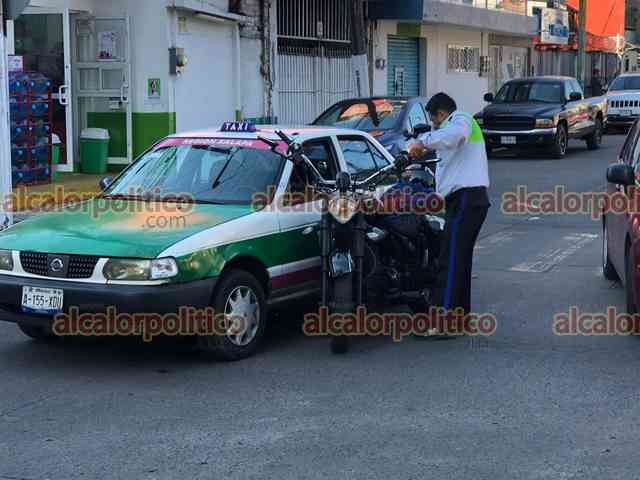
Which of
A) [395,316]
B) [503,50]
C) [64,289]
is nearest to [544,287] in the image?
[395,316]

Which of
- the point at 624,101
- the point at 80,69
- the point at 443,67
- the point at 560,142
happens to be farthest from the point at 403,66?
the point at 80,69

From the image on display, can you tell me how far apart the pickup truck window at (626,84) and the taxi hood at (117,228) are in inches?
1005

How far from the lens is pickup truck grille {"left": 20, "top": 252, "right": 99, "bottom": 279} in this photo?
658 cm

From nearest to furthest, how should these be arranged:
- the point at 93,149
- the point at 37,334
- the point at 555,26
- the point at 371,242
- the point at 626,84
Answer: the point at 37,334, the point at 371,242, the point at 93,149, the point at 626,84, the point at 555,26

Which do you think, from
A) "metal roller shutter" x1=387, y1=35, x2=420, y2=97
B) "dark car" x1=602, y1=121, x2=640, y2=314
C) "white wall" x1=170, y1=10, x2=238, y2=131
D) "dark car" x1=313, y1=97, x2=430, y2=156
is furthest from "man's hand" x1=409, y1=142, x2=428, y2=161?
"metal roller shutter" x1=387, y1=35, x2=420, y2=97

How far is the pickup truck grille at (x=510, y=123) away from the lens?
2297cm

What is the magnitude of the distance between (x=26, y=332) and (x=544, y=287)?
15.5ft

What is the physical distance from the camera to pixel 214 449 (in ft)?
17.4

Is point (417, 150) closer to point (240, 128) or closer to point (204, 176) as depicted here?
point (240, 128)

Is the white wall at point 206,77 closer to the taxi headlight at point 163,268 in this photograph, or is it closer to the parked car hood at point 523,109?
the parked car hood at point 523,109

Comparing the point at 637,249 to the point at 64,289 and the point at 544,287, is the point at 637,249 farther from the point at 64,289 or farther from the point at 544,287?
the point at 64,289

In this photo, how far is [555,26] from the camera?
39156mm

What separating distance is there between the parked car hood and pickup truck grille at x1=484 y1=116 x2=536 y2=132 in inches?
4.5

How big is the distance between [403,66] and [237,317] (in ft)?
72.4
